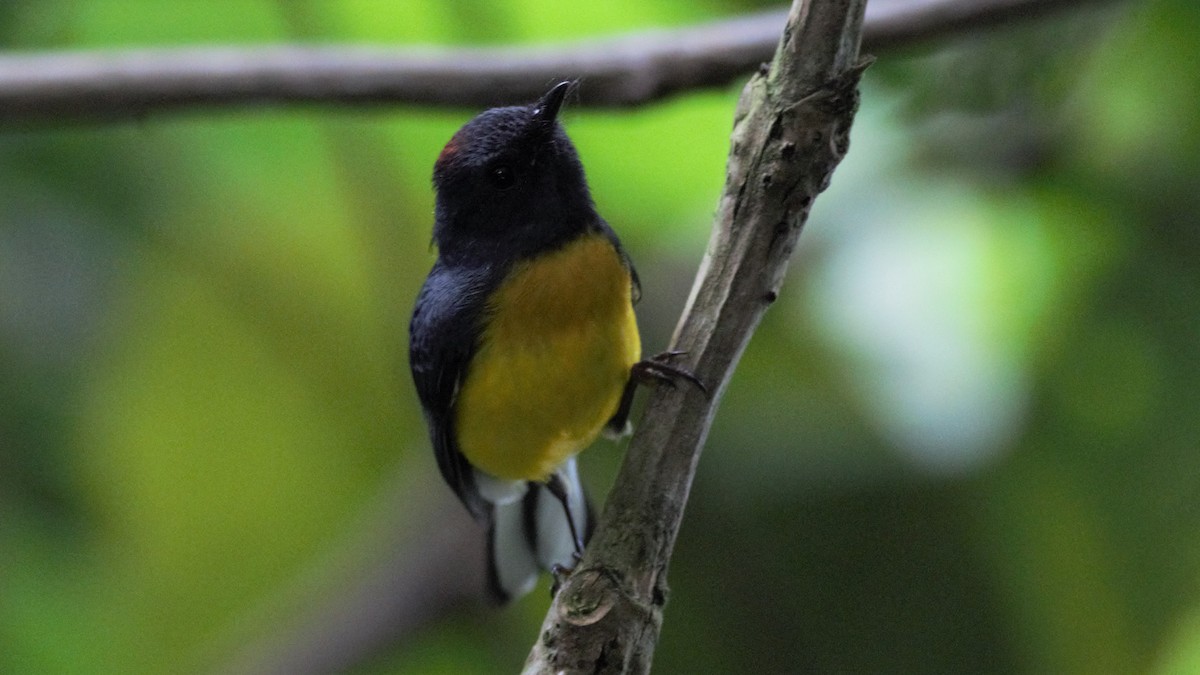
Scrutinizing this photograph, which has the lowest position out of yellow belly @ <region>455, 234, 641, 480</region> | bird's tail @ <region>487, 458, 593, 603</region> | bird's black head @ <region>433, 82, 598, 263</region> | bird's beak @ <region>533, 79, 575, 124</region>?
bird's tail @ <region>487, 458, 593, 603</region>

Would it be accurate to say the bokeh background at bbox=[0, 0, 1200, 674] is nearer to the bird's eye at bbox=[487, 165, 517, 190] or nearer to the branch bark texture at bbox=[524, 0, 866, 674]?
A: the bird's eye at bbox=[487, 165, 517, 190]

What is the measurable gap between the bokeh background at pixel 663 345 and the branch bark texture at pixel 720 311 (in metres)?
1.35

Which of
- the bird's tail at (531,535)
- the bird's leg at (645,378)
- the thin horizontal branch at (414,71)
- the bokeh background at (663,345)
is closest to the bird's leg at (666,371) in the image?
the bird's leg at (645,378)

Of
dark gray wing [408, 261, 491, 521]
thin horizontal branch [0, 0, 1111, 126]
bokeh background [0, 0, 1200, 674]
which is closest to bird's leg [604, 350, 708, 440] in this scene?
dark gray wing [408, 261, 491, 521]

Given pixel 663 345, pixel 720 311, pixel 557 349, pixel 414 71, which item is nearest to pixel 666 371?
pixel 720 311

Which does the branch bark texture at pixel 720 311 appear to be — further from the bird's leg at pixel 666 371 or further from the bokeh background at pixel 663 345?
the bokeh background at pixel 663 345

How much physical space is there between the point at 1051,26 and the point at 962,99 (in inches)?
13.3

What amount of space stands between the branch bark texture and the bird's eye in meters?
0.68

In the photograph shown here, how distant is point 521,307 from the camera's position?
2248 mm

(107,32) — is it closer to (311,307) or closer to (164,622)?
(311,307)

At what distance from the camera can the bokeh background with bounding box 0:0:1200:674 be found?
3279 millimetres

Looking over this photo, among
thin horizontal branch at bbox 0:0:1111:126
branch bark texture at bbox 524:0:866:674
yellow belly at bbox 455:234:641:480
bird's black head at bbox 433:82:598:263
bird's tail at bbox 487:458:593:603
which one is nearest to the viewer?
branch bark texture at bbox 524:0:866:674

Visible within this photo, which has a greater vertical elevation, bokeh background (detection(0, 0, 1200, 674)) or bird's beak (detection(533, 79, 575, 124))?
bird's beak (detection(533, 79, 575, 124))

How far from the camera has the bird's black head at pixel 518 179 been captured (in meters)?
2.31
